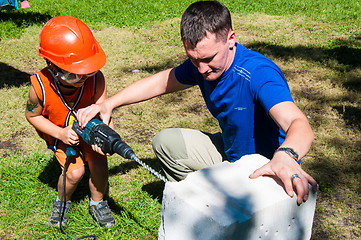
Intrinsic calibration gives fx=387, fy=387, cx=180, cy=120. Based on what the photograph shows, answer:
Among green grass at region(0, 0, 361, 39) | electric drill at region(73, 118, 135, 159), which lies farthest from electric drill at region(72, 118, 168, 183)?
green grass at region(0, 0, 361, 39)

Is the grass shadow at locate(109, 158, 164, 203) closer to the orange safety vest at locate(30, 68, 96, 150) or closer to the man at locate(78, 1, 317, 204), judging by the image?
the man at locate(78, 1, 317, 204)

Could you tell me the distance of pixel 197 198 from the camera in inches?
68.2

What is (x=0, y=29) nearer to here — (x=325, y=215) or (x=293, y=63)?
(x=293, y=63)

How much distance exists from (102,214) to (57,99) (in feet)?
3.24

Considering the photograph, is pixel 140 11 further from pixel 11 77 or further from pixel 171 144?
pixel 171 144

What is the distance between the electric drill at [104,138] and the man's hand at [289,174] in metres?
0.86

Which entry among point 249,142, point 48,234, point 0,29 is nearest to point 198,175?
point 249,142

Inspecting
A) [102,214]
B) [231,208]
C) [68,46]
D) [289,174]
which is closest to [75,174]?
[102,214]

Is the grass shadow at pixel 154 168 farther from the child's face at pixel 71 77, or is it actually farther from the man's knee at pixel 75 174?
the child's face at pixel 71 77

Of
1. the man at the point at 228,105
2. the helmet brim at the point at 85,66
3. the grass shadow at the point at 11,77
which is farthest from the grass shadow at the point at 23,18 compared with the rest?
the man at the point at 228,105

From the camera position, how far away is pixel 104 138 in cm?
250

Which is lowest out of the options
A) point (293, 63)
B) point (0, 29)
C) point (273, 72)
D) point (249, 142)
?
point (0, 29)

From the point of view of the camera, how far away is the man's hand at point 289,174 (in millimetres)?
1710

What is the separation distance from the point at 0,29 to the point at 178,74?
607cm
